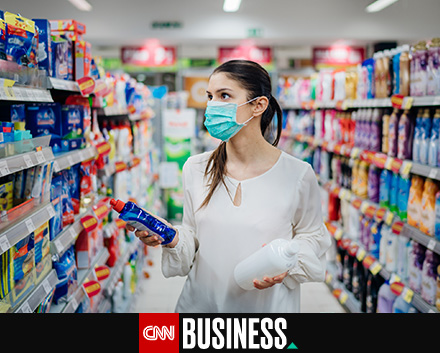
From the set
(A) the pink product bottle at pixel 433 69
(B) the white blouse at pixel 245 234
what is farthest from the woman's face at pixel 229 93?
(A) the pink product bottle at pixel 433 69

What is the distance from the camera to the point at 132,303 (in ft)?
14.6

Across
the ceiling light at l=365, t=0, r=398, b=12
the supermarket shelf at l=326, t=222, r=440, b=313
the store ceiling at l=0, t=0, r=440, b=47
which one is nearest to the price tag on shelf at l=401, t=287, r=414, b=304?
the supermarket shelf at l=326, t=222, r=440, b=313

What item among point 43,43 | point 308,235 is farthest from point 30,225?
point 308,235

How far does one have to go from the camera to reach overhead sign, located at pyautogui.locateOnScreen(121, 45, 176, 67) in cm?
1030

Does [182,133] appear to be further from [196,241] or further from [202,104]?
[196,241]

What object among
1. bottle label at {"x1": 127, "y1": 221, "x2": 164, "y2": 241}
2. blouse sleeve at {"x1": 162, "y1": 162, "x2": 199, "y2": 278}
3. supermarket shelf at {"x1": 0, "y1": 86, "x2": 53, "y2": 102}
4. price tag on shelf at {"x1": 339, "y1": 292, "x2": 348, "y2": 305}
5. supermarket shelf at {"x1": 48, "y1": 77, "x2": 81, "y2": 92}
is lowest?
price tag on shelf at {"x1": 339, "y1": 292, "x2": 348, "y2": 305}

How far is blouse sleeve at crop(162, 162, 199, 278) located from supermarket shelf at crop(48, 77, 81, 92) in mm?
769

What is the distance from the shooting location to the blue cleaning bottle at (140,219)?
1723 mm

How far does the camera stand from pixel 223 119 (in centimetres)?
197

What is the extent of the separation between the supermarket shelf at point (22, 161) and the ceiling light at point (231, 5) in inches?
271

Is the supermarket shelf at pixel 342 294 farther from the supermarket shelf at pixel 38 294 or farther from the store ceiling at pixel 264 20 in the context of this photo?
the store ceiling at pixel 264 20

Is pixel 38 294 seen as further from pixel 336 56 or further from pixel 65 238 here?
pixel 336 56

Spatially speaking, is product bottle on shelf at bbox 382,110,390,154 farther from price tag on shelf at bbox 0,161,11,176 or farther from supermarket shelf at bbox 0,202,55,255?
price tag on shelf at bbox 0,161,11,176

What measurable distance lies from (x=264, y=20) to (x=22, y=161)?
8.16 metres
